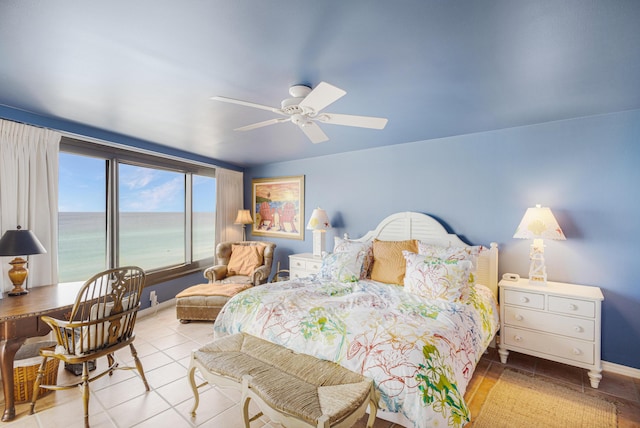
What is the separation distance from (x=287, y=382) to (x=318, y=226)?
2.52 metres

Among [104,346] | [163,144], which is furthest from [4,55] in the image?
[163,144]

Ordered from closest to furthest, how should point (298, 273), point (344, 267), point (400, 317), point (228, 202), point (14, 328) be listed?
point (14, 328), point (400, 317), point (344, 267), point (298, 273), point (228, 202)

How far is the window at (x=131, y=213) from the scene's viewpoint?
3.29 metres

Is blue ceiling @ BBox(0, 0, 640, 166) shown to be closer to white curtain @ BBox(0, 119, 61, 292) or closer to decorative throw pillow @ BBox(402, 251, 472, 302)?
white curtain @ BBox(0, 119, 61, 292)

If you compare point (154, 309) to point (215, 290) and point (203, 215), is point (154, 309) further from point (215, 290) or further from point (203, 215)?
point (203, 215)

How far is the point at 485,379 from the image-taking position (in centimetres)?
246

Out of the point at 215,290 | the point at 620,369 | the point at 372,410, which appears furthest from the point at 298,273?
the point at 620,369

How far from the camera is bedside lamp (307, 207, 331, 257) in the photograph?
4.02 metres

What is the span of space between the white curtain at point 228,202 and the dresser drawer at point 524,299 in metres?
4.27

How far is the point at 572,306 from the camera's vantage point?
240 centimetres

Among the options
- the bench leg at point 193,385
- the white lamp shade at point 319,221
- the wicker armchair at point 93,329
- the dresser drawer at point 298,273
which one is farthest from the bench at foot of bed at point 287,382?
the white lamp shade at point 319,221

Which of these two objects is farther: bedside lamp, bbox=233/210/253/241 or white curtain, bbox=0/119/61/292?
bedside lamp, bbox=233/210/253/241

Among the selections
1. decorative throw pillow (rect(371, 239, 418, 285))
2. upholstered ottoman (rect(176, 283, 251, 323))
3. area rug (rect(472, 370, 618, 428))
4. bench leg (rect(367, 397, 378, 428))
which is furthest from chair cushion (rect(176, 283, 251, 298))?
area rug (rect(472, 370, 618, 428))

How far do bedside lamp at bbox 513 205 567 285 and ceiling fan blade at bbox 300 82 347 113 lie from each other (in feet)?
7.34
